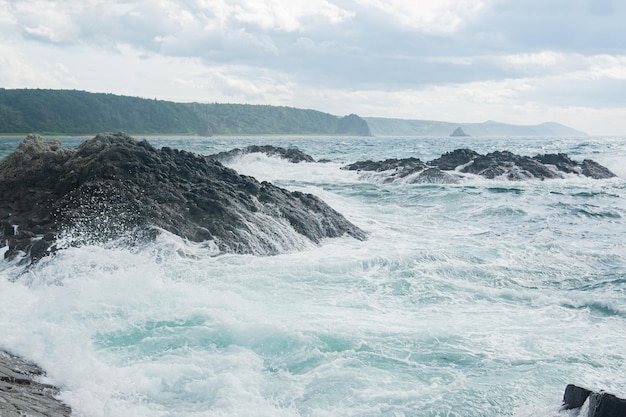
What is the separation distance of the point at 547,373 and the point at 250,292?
17.1ft

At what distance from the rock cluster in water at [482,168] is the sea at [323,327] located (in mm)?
17801

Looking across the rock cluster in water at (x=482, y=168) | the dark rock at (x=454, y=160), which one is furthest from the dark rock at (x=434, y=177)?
the dark rock at (x=454, y=160)

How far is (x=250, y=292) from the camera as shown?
11.1 m

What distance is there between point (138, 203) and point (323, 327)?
20.4 feet

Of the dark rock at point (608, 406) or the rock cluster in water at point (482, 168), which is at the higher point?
the rock cluster in water at point (482, 168)

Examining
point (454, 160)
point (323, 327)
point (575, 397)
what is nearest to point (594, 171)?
point (454, 160)

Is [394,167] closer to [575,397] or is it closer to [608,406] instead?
[575,397]

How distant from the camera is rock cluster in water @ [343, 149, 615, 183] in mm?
34500

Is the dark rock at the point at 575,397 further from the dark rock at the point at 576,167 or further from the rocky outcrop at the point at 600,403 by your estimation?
the dark rock at the point at 576,167

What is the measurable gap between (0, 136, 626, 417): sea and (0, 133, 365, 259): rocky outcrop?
602mm

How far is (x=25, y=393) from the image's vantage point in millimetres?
6484

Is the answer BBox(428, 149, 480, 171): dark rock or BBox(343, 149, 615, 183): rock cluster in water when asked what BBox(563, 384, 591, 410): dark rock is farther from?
BBox(428, 149, 480, 171): dark rock

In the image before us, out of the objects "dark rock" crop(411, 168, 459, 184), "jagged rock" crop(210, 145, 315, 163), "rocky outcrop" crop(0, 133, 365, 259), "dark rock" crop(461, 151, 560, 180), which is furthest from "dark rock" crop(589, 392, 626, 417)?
"jagged rock" crop(210, 145, 315, 163)

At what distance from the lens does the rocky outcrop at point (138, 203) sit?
43.0ft
